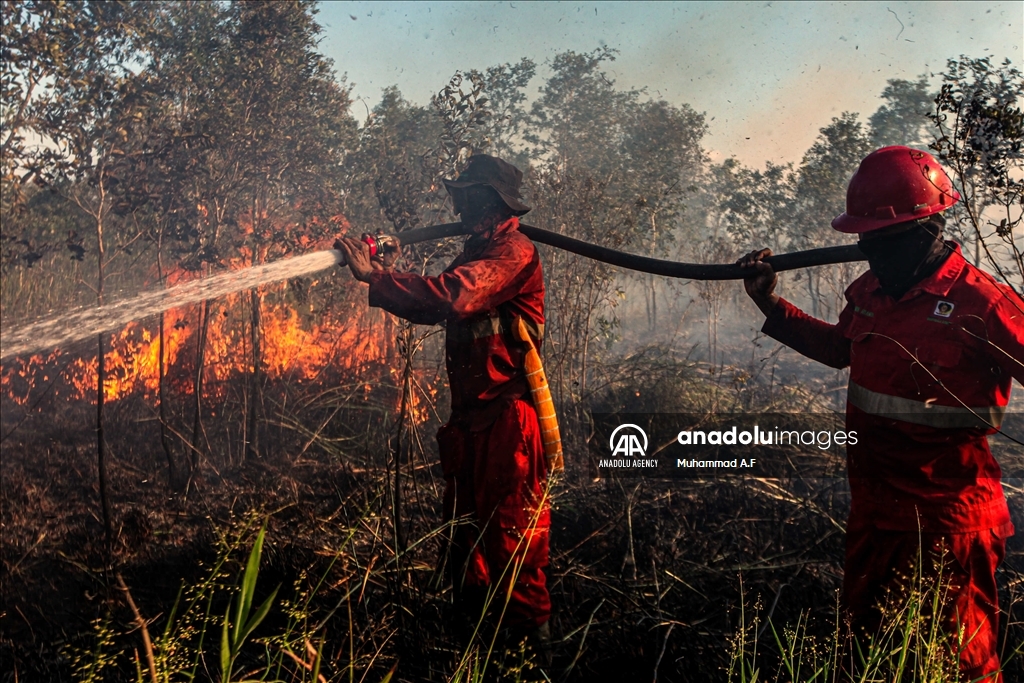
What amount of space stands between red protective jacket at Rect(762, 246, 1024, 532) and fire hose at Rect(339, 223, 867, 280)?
356mm

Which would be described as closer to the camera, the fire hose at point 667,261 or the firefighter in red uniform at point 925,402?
the firefighter in red uniform at point 925,402

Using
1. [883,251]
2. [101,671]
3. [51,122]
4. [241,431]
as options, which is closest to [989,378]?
[883,251]

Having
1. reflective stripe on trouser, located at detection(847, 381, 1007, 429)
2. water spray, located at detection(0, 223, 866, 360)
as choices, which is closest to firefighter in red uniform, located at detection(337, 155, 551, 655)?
water spray, located at detection(0, 223, 866, 360)

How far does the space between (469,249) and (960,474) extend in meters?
2.17

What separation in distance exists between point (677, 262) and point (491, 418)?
43.9 inches

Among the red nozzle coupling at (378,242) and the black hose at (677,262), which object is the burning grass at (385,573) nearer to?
the red nozzle coupling at (378,242)

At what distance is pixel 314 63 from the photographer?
27.3 feet

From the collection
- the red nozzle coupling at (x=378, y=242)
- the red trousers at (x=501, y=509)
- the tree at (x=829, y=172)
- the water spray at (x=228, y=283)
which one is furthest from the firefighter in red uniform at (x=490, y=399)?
the tree at (x=829, y=172)

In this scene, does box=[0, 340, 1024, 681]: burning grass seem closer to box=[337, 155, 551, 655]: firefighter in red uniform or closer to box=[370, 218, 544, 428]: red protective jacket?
box=[337, 155, 551, 655]: firefighter in red uniform

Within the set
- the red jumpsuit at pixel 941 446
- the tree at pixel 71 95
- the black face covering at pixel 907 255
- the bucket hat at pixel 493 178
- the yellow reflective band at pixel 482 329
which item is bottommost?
the red jumpsuit at pixel 941 446

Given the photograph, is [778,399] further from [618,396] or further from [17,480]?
[17,480]

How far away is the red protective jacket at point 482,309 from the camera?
2.69m

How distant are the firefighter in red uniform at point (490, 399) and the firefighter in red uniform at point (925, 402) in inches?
48.7

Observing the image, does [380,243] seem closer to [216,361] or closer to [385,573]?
[385,573]
